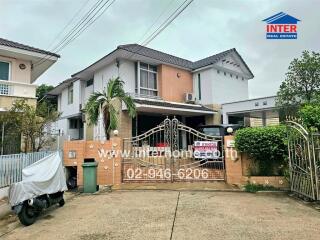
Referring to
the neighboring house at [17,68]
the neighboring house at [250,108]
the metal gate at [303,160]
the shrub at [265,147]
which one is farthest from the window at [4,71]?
the neighboring house at [250,108]

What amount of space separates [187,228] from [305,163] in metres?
3.85

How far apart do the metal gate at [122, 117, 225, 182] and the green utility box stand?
1152mm

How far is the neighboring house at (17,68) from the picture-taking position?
11.8m

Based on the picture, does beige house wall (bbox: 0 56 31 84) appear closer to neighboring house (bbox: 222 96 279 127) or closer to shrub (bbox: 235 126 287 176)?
shrub (bbox: 235 126 287 176)

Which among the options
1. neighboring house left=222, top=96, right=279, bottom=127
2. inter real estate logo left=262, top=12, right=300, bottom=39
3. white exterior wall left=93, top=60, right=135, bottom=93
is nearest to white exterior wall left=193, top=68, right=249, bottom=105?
neighboring house left=222, top=96, right=279, bottom=127

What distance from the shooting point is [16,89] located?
40.0 feet

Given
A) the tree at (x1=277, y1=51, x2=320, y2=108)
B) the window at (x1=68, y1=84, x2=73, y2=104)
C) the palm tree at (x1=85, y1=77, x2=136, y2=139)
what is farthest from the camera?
the window at (x1=68, y1=84, x2=73, y2=104)

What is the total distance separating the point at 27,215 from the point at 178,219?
10.6 ft

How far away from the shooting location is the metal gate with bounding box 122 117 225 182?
9.11 meters

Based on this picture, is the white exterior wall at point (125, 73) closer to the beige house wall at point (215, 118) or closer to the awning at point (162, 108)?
the awning at point (162, 108)

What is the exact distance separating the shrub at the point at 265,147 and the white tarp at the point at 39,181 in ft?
18.3

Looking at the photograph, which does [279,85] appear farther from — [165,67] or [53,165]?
[53,165]

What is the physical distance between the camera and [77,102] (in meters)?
20.1

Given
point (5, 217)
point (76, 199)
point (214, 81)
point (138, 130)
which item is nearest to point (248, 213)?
point (76, 199)
